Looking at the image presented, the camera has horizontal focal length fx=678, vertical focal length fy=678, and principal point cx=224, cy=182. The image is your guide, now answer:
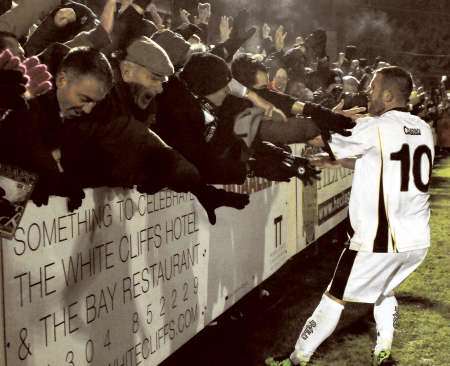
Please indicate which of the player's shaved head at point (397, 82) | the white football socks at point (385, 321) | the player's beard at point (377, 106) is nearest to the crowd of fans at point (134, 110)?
the player's beard at point (377, 106)

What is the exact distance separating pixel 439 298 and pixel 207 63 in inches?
153

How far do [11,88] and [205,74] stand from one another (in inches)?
79.4

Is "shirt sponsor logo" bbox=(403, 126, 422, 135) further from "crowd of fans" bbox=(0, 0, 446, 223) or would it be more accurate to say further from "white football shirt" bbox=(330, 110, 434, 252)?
"crowd of fans" bbox=(0, 0, 446, 223)

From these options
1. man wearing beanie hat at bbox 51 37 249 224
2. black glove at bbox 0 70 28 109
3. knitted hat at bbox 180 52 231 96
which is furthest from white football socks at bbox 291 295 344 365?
black glove at bbox 0 70 28 109

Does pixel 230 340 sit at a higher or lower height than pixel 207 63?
lower

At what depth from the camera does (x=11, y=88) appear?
263 centimetres

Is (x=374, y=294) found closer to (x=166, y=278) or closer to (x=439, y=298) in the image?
(x=166, y=278)

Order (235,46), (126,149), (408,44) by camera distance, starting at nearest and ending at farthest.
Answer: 1. (126,149)
2. (235,46)
3. (408,44)

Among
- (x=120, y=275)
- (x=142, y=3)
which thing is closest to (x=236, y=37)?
(x=142, y=3)

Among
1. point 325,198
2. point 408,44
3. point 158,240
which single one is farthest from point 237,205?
point 408,44

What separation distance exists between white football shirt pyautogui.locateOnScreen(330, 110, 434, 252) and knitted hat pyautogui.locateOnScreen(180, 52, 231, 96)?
3.49ft

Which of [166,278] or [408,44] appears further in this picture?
[408,44]

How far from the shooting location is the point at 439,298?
691cm

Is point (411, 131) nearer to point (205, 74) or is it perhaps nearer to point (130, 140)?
point (205, 74)
